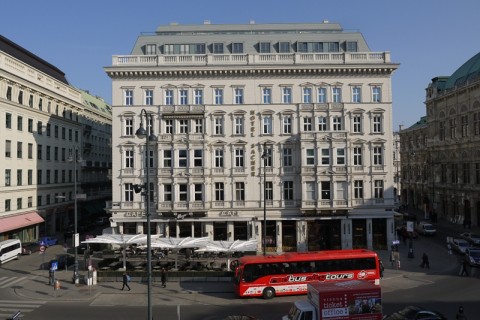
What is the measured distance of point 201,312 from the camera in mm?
25375

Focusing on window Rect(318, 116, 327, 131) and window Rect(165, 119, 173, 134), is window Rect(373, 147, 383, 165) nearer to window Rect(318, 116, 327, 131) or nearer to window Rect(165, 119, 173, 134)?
window Rect(318, 116, 327, 131)

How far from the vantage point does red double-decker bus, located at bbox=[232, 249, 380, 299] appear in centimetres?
2827

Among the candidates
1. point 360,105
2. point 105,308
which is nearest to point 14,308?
point 105,308

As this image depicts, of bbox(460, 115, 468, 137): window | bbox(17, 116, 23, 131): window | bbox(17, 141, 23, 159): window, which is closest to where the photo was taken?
bbox(17, 141, 23, 159): window

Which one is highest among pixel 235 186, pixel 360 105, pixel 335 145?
pixel 360 105

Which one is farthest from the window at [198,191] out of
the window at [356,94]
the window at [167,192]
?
the window at [356,94]

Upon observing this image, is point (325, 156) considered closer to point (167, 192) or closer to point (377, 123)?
point (377, 123)

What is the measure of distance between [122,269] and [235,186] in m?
15.0

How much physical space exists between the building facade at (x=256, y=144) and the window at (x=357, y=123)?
0.10 meters

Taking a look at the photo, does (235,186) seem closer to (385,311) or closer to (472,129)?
(385,311)

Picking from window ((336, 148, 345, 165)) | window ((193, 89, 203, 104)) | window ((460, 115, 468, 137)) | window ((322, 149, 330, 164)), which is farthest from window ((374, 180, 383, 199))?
window ((460, 115, 468, 137))

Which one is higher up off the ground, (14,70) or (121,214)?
(14,70)

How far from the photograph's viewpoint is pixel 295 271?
2858 cm

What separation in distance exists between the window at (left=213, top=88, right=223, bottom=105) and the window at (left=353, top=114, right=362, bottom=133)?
46.4 feet
